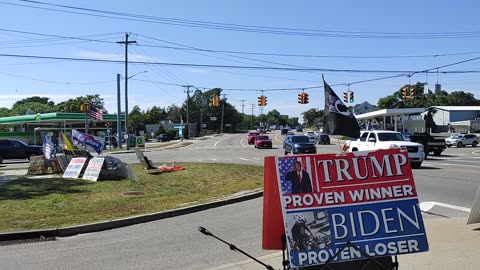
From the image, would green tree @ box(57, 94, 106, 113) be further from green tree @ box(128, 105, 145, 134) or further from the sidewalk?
the sidewalk

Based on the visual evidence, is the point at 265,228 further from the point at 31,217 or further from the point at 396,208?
the point at 31,217

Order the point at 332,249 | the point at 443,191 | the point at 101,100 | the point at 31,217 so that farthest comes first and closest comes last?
1. the point at 101,100
2. the point at 443,191
3. the point at 31,217
4. the point at 332,249

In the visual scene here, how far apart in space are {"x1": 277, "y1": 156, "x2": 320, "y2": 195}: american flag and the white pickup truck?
2063cm

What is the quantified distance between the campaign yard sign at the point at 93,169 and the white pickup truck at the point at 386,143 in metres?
12.1

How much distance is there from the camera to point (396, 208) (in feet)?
14.9

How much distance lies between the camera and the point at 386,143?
25.5 metres

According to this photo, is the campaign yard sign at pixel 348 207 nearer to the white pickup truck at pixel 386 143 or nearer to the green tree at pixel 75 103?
the white pickup truck at pixel 386 143

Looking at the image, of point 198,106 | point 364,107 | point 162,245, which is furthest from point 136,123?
point 162,245

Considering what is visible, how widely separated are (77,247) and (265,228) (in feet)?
16.0

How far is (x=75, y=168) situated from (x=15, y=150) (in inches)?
788

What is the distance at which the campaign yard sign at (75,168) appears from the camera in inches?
762

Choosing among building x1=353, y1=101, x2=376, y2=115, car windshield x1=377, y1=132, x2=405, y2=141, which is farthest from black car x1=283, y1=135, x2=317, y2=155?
building x1=353, y1=101, x2=376, y2=115

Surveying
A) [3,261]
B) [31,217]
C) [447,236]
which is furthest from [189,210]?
[447,236]

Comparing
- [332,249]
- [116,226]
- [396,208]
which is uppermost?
[396,208]
